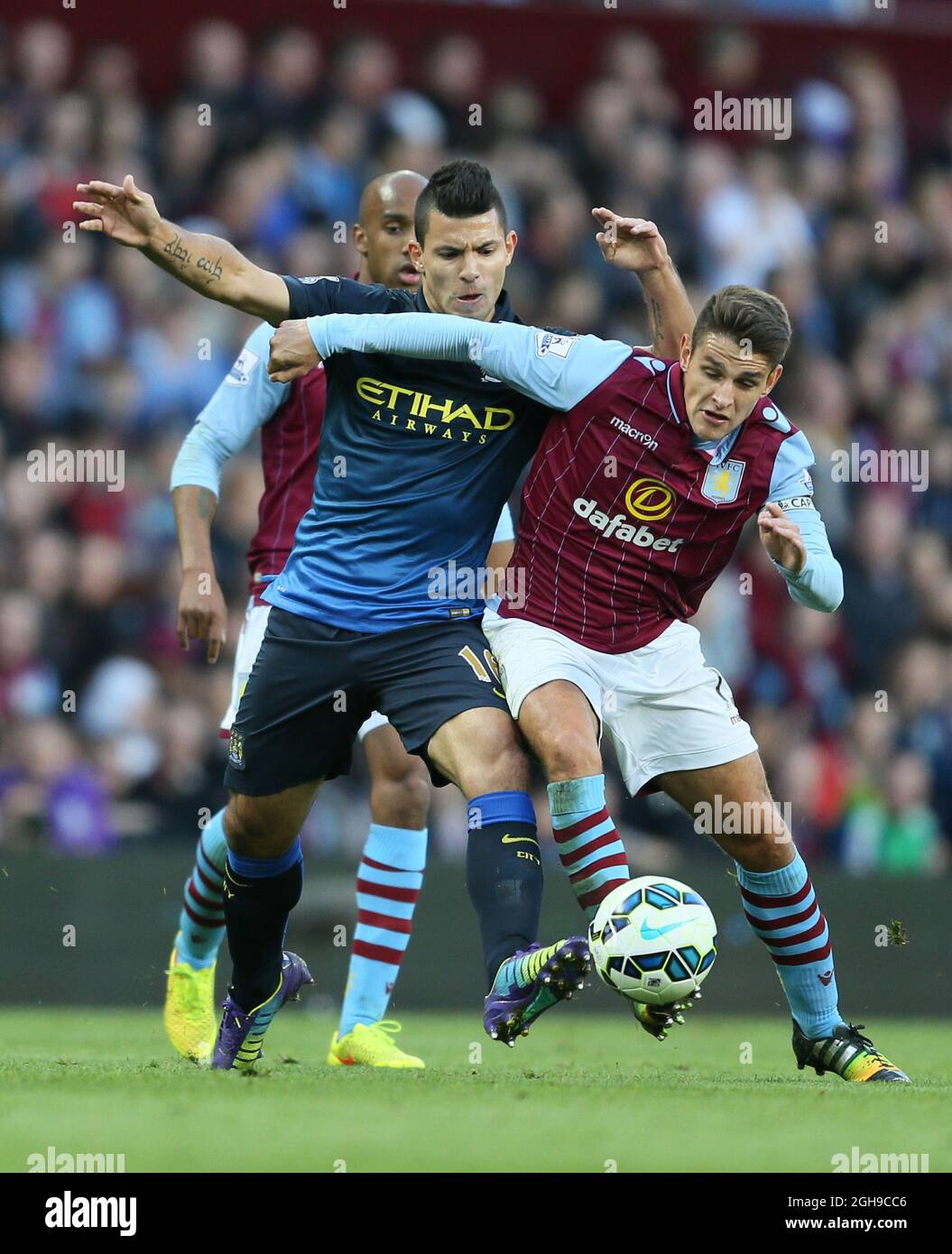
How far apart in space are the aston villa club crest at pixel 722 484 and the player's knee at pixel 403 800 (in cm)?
168

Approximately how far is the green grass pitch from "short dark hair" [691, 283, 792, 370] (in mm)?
1979

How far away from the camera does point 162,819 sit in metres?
9.55

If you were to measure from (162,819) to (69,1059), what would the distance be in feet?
11.1

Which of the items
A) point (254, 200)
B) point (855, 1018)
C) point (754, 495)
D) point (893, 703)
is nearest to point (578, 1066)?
point (754, 495)

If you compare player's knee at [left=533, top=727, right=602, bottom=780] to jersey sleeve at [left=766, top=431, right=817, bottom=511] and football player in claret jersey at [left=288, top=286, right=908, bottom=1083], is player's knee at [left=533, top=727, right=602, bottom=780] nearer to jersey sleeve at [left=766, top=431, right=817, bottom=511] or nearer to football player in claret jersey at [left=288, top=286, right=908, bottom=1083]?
football player in claret jersey at [left=288, top=286, right=908, bottom=1083]

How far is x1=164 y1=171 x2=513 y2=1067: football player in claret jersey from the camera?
6578 mm

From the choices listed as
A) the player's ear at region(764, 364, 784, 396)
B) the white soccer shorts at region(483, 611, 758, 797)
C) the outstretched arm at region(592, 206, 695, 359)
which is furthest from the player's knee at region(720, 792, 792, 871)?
the outstretched arm at region(592, 206, 695, 359)

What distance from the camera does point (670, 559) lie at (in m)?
5.51

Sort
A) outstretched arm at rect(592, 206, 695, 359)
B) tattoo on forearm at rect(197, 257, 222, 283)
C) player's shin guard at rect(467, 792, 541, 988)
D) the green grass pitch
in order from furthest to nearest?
outstretched arm at rect(592, 206, 695, 359) → tattoo on forearm at rect(197, 257, 222, 283) → player's shin guard at rect(467, 792, 541, 988) → the green grass pitch

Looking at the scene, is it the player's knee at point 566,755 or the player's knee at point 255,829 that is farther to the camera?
the player's knee at point 255,829

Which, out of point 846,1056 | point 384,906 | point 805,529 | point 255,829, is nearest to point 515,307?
point 384,906

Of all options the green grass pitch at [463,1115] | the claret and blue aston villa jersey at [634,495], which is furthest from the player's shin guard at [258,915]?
the claret and blue aston villa jersey at [634,495]

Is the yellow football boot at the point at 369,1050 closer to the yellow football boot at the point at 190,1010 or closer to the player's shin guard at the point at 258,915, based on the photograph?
the yellow football boot at the point at 190,1010

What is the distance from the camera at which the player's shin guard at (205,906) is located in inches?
256
